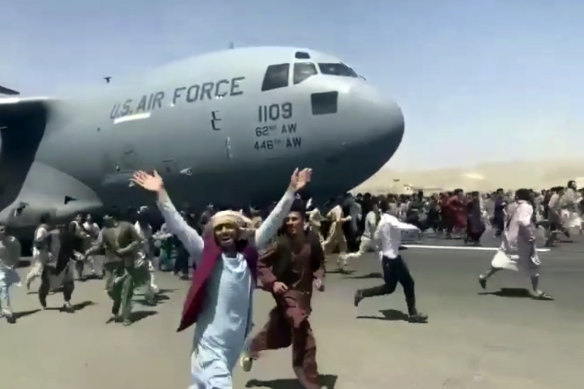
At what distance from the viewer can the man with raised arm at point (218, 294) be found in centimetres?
446

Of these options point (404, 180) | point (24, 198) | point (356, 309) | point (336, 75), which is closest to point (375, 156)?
point (336, 75)

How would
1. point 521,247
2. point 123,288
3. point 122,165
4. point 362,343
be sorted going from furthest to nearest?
point 122,165
point 521,247
point 123,288
point 362,343

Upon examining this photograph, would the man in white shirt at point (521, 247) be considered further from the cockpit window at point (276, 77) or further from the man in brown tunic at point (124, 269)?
the cockpit window at point (276, 77)

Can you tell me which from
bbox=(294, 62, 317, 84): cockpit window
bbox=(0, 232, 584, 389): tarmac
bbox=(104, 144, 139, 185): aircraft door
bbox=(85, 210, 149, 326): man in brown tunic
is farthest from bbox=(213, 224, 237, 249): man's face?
bbox=(104, 144, 139, 185): aircraft door

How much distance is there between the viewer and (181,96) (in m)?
16.2

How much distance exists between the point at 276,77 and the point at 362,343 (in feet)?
27.2

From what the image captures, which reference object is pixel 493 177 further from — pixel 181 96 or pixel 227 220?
pixel 227 220

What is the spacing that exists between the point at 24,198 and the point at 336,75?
973 cm

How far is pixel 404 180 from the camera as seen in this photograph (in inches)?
6467

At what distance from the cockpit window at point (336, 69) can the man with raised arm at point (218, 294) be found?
35.0 ft

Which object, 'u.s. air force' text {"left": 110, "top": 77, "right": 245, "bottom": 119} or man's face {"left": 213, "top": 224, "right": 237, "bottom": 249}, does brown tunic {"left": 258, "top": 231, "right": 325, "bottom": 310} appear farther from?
'u.s. air force' text {"left": 110, "top": 77, "right": 245, "bottom": 119}

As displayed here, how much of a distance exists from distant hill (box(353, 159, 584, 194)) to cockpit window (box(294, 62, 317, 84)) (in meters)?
120

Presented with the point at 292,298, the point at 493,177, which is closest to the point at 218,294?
the point at 292,298

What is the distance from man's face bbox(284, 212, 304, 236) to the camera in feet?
21.3
